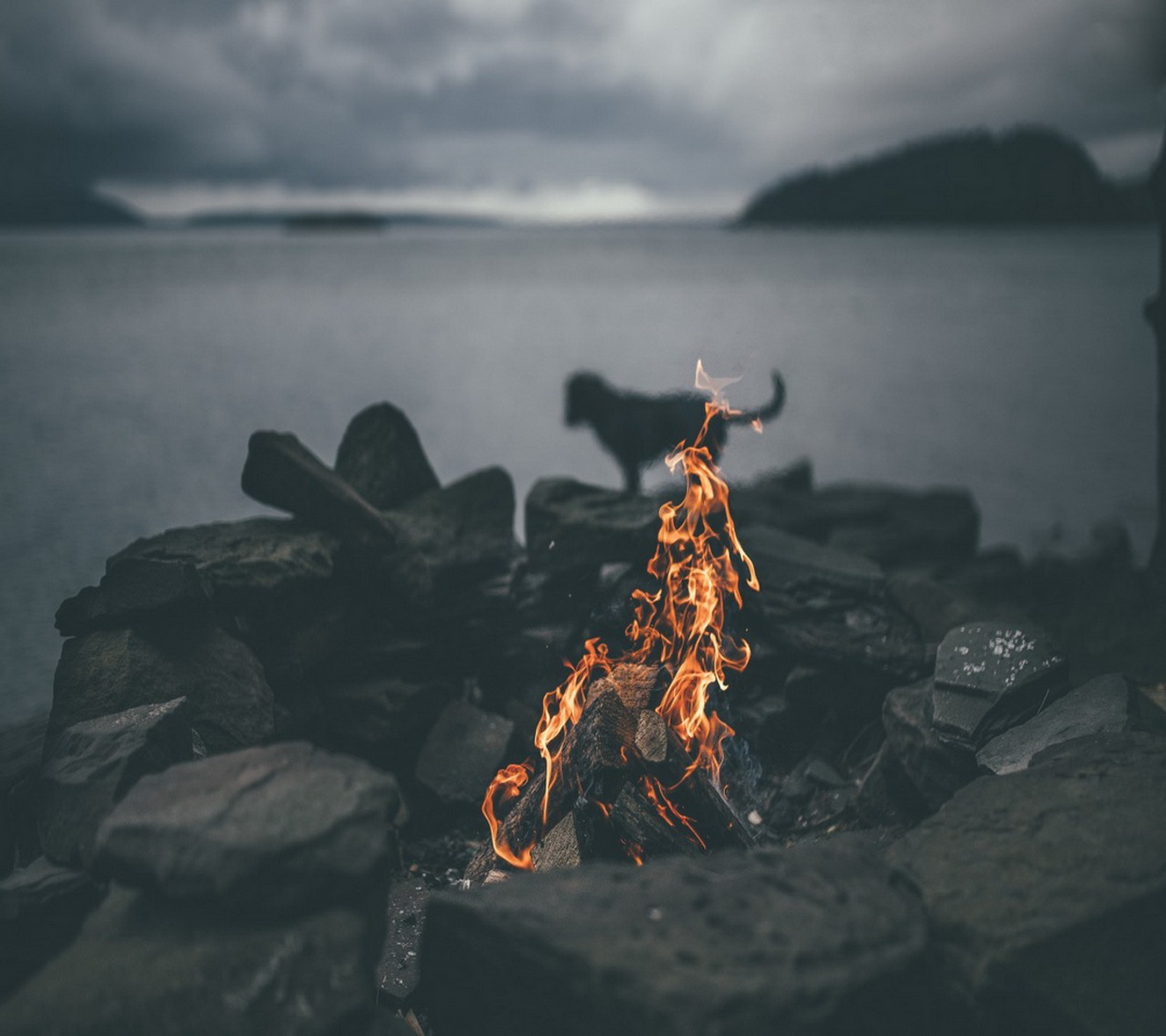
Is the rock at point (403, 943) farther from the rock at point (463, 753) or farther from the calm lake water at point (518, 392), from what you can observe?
the calm lake water at point (518, 392)

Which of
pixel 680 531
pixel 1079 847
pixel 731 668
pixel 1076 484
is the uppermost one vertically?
pixel 680 531

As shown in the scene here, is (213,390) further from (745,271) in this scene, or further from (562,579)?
(745,271)

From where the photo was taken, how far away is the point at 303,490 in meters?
6.13

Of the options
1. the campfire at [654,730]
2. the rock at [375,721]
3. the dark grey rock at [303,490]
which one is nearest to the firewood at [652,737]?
the campfire at [654,730]

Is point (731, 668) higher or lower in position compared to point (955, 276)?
lower

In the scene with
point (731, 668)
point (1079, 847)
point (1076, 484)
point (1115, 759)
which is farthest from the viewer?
point (1076, 484)

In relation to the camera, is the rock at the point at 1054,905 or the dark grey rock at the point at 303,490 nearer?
the rock at the point at 1054,905

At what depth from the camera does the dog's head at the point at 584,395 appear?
45.6 ft

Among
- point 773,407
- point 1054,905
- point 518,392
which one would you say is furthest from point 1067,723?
point 518,392

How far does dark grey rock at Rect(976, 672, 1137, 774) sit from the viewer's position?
15.6ft

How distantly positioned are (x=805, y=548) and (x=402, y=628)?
10.7 feet

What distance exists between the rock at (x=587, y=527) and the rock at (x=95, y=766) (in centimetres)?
312

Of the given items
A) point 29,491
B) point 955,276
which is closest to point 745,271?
point 955,276

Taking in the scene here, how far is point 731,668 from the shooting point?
20.9ft
